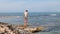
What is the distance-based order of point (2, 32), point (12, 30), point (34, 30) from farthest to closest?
point (34, 30) < point (12, 30) < point (2, 32)

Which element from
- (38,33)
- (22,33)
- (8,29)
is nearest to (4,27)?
(8,29)

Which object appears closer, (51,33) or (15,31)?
(15,31)

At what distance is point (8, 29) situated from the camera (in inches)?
645

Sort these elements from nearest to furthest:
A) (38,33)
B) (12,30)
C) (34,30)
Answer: (12,30)
(38,33)
(34,30)

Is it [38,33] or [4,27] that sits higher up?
[4,27]

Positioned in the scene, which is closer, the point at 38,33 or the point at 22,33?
the point at 22,33

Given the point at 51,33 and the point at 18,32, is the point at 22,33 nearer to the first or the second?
the point at 18,32

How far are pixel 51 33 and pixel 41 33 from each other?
145 cm

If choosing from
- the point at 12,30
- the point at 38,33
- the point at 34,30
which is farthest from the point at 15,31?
the point at 34,30

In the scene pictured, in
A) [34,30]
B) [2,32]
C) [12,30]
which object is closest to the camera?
[2,32]

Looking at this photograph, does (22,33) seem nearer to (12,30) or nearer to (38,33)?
(12,30)

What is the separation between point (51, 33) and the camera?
28.9 m

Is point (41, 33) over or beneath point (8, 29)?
beneath

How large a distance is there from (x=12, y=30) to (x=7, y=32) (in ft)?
2.53
